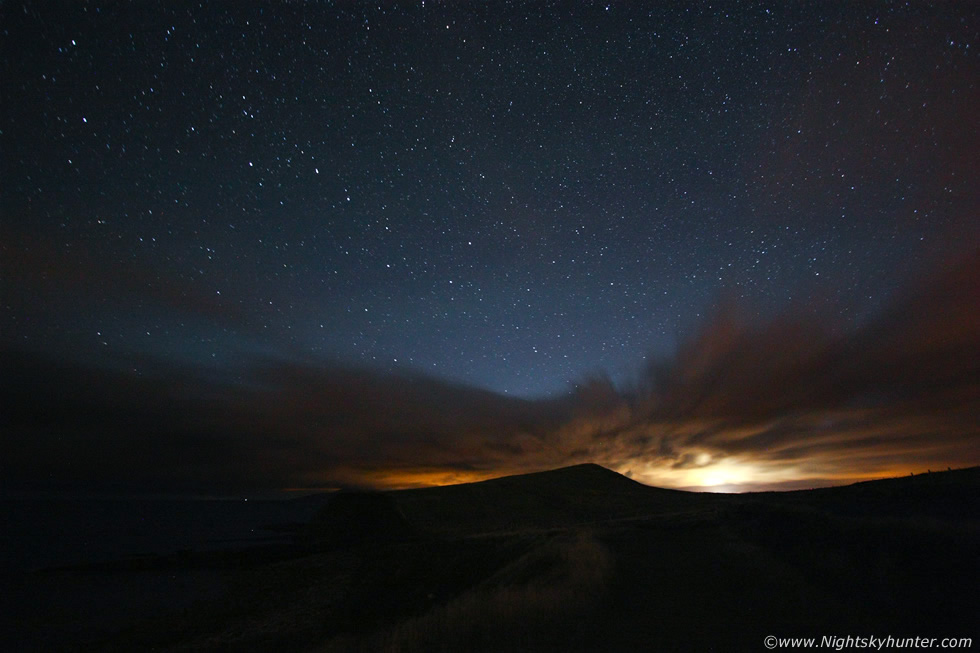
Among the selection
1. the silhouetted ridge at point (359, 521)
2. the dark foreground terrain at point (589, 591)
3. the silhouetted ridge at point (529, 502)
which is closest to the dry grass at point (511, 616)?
the dark foreground terrain at point (589, 591)

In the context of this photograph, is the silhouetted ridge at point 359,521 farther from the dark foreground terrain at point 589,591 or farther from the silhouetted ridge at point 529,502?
the dark foreground terrain at point 589,591

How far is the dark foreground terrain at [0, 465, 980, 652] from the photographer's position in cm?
1027

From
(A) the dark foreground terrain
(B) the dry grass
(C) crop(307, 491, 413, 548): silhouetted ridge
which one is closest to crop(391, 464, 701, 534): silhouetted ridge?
(C) crop(307, 491, 413, 548): silhouetted ridge

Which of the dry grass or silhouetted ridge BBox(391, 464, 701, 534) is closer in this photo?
the dry grass

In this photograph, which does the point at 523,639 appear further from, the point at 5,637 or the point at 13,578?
the point at 13,578

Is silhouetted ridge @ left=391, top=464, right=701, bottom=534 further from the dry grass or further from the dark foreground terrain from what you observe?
→ the dry grass

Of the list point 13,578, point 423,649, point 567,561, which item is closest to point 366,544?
point 13,578

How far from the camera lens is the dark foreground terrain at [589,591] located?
1027 centimetres

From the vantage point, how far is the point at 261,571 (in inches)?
1481

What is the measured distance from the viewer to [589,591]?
13203mm

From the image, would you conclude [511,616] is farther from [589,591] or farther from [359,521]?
[359,521]

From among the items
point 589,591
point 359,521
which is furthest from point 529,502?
point 589,591

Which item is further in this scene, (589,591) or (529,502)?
(529,502)

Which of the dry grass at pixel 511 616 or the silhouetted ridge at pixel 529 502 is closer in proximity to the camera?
the dry grass at pixel 511 616
